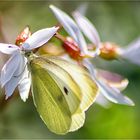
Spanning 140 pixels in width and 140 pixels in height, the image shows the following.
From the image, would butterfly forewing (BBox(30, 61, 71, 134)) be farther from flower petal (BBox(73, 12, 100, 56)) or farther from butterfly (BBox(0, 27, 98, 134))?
flower petal (BBox(73, 12, 100, 56))

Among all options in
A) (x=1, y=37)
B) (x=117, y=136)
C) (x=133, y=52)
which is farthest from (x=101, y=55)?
(x=117, y=136)

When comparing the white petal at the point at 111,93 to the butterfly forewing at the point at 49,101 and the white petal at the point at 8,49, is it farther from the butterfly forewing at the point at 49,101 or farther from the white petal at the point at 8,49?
the white petal at the point at 8,49

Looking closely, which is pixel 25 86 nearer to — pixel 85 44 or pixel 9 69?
pixel 9 69

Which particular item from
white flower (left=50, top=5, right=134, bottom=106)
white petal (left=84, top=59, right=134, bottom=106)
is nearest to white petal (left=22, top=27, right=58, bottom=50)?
white flower (left=50, top=5, right=134, bottom=106)

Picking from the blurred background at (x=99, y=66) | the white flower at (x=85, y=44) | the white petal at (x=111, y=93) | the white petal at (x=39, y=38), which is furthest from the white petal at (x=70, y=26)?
the blurred background at (x=99, y=66)

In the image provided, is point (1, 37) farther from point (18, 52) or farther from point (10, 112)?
point (10, 112)

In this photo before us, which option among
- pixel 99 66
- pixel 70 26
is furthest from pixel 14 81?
pixel 99 66
